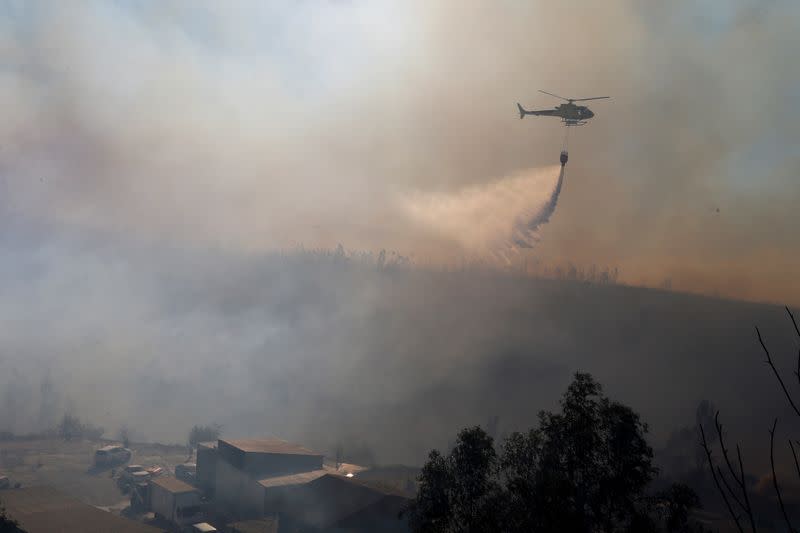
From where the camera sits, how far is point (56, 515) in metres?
55.6

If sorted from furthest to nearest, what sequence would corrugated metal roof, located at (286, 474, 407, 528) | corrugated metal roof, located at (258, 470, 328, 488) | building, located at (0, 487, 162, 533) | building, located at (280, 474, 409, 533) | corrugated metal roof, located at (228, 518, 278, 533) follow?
1. corrugated metal roof, located at (258, 470, 328, 488)
2. corrugated metal roof, located at (228, 518, 278, 533)
3. building, located at (0, 487, 162, 533)
4. corrugated metal roof, located at (286, 474, 407, 528)
5. building, located at (280, 474, 409, 533)

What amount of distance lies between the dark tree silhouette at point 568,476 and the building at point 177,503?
43.9 meters

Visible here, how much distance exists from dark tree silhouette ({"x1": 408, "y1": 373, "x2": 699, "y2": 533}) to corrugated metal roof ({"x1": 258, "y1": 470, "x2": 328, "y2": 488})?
3856 centimetres

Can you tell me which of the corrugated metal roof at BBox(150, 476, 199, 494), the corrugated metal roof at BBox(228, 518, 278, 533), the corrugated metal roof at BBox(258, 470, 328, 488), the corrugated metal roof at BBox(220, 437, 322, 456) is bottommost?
the corrugated metal roof at BBox(228, 518, 278, 533)

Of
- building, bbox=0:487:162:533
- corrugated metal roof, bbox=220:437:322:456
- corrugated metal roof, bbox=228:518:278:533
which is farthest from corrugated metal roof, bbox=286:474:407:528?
building, bbox=0:487:162:533

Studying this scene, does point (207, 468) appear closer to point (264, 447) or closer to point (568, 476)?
point (264, 447)

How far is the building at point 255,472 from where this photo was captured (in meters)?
61.1

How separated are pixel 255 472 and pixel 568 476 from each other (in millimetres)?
46642

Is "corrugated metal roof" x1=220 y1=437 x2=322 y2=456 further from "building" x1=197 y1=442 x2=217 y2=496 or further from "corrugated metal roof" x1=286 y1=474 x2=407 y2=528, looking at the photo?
"corrugated metal roof" x1=286 y1=474 x2=407 y2=528

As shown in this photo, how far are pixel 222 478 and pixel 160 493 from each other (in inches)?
255

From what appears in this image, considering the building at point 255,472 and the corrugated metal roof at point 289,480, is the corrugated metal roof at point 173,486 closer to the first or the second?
the building at point 255,472

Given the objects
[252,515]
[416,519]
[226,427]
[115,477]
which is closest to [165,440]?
[226,427]

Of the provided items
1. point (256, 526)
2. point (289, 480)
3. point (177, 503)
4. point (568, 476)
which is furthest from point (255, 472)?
point (568, 476)

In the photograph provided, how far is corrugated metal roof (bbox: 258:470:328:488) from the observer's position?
61.0m
